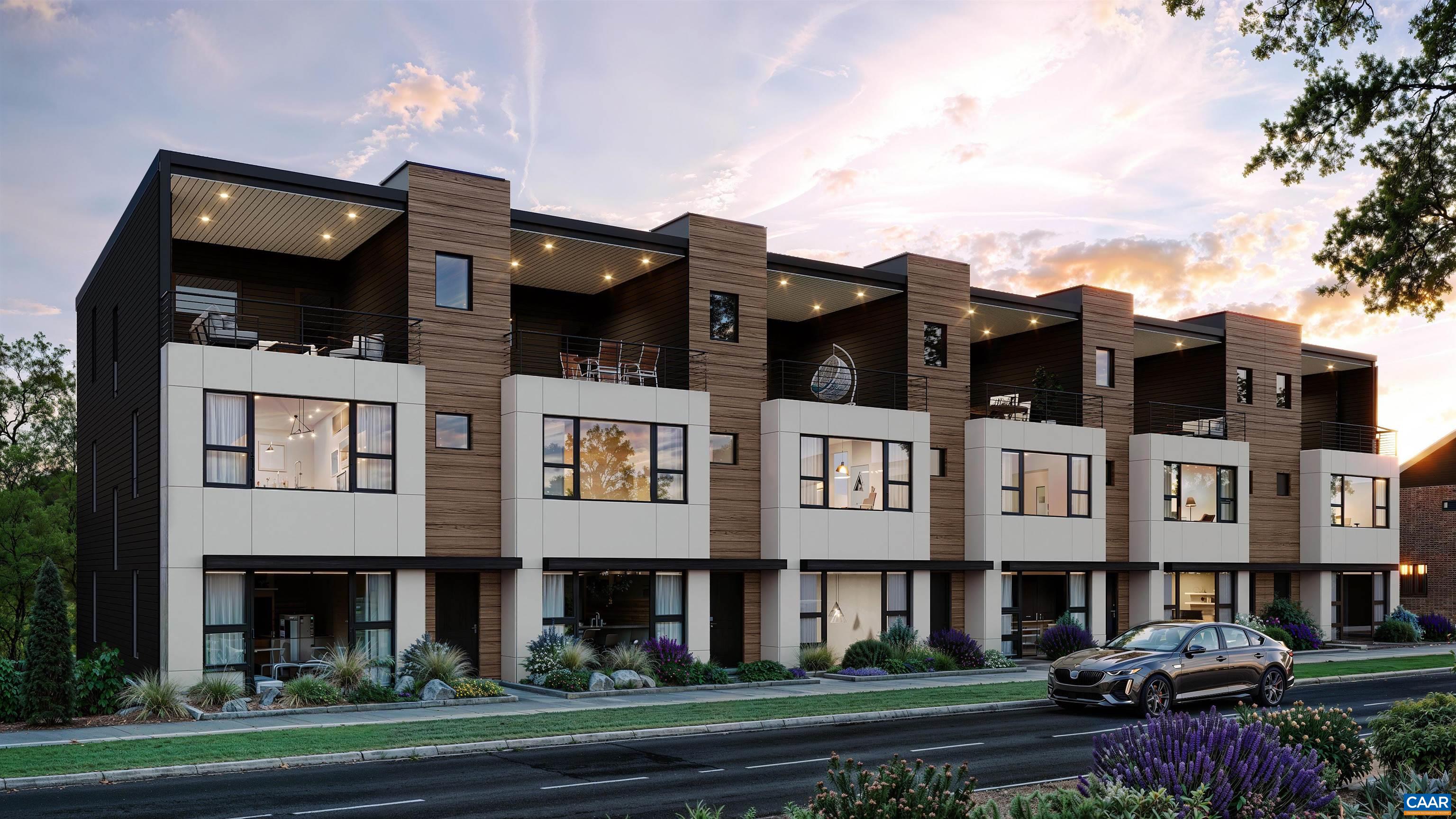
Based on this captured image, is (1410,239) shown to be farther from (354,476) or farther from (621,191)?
(354,476)

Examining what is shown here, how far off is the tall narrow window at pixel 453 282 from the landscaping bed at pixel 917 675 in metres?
11.5

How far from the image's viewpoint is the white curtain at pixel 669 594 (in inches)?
1052

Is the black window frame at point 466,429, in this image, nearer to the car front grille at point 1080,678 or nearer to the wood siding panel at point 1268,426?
the car front grille at point 1080,678

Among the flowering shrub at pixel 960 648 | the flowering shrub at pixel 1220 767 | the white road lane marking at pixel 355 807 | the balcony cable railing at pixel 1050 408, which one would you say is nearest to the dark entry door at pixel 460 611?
the flowering shrub at pixel 960 648

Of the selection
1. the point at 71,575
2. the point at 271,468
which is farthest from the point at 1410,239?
the point at 71,575

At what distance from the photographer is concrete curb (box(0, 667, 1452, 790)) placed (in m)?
14.0

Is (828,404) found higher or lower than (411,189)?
lower

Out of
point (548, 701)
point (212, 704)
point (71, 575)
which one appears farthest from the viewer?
point (71, 575)

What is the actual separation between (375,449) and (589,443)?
184 inches

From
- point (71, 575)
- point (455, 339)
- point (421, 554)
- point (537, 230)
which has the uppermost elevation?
point (537, 230)

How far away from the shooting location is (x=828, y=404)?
96.2 ft

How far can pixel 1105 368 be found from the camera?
35.8 metres

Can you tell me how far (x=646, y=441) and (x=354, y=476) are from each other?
651 cm

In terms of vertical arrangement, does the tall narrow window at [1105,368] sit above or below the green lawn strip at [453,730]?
above
